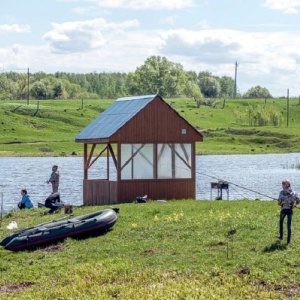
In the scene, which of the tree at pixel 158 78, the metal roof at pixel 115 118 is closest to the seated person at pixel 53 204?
the metal roof at pixel 115 118

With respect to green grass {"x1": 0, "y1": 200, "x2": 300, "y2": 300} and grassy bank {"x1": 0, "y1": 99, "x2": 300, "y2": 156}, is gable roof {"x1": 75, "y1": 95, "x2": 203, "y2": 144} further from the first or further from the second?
grassy bank {"x1": 0, "y1": 99, "x2": 300, "y2": 156}

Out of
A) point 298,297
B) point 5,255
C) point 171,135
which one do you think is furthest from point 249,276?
point 171,135

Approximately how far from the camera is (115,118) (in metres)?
38.9

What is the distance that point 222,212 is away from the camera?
29.0 metres

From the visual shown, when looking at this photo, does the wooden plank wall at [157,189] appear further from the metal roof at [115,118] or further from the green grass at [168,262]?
the green grass at [168,262]

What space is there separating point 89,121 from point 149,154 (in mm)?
102360

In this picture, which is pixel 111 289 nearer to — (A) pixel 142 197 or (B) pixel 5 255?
(B) pixel 5 255

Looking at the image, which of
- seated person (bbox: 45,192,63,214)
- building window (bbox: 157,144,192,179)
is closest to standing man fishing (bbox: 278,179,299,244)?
seated person (bbox: 45,192,63,214)

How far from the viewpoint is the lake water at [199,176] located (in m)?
48.9

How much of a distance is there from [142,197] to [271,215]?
841 cm

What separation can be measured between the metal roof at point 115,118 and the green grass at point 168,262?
8.87 metres

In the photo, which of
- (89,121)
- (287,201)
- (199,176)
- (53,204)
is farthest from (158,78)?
(287,201)

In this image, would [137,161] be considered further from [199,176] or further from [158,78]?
[158,78]

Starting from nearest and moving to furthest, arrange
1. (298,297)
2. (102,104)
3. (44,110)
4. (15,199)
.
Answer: (298,297), (15,199), (44,110), (102,104)
